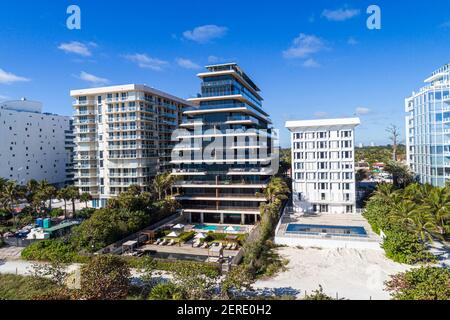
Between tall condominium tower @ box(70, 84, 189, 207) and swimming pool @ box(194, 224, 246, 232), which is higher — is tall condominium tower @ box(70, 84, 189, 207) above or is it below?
above

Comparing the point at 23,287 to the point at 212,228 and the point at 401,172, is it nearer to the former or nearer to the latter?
the point at 212,228

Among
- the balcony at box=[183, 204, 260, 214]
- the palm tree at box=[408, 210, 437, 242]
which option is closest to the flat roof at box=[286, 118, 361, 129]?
the balcony at box=[183, 204, 260, 214]

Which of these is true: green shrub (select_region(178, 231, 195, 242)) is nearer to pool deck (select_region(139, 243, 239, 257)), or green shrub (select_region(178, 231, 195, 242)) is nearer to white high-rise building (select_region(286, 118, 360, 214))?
pool deck (select_region(139, 243, 239, 257))

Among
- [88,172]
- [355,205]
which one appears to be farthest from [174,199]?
[355,205]

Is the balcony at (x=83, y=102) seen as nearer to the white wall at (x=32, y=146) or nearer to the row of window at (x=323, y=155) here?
the white wall at (x=32, y=146)

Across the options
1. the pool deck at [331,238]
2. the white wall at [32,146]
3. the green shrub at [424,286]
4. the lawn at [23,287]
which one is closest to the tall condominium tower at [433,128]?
the pool deck at [331,238]

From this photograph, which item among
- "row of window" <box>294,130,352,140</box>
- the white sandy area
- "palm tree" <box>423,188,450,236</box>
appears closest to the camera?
the white sandy area
